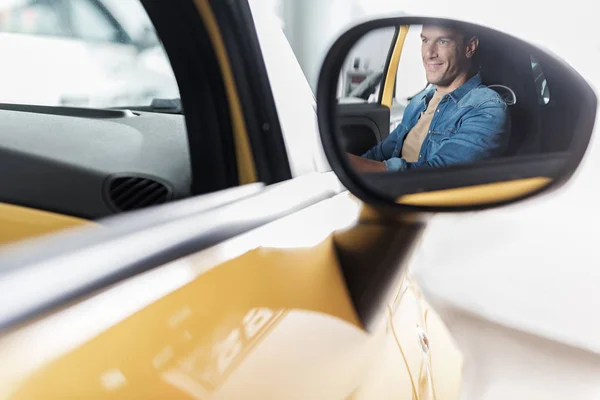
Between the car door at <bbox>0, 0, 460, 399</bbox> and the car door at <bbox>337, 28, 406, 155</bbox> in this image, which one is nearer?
the car door at <bbox>0, 0, 460, 399</bbox>

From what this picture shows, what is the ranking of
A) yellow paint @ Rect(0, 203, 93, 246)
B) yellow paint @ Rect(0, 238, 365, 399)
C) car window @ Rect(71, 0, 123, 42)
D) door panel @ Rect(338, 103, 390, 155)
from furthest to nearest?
car window @ Rect(71, 0, 123, 42) → door panel @ Rect(338, 103, 390, 155) → yellow paint @ Rect(0, 203, 93, 246) → yellow paint @ Rect(0, 238, 365, 399)

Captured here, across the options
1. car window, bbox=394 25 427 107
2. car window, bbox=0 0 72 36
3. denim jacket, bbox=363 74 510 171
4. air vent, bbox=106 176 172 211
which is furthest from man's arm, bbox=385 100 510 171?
car window, bbox=0 0 72 36

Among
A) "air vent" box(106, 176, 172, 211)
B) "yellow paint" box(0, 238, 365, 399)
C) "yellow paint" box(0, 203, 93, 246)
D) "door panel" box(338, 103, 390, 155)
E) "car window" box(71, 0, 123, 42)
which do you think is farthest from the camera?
"car window" box(71, 0, 123, 42)

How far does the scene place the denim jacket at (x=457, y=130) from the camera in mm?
929

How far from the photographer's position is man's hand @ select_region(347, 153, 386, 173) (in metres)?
0.96

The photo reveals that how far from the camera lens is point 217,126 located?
99 centimetres

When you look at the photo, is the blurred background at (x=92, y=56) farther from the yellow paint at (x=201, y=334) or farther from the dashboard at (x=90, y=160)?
the yellow paint at (x=201, y=334)

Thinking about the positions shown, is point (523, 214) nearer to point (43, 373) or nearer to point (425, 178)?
point (425, 178)

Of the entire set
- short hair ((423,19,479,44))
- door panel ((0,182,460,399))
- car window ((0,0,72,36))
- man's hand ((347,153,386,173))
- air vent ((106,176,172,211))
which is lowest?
door panel ((0,182,460,399))

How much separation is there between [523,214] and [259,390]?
6898 mm

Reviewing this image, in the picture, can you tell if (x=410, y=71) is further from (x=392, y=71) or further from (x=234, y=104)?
(x=234, y=104)

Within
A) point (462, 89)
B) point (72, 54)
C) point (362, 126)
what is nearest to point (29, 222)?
point (72, 54)

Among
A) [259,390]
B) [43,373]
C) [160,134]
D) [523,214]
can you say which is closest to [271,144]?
[160,134]

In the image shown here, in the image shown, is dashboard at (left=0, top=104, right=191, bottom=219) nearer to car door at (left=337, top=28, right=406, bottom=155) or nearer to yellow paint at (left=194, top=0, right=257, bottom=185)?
yellow paint at (left=194, top=0, right=257, bottom=185)
